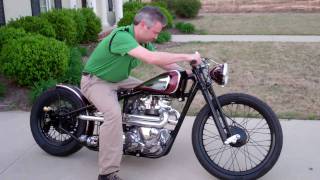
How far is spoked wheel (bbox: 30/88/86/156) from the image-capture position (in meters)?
4.46

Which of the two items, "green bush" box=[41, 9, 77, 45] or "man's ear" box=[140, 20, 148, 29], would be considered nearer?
"man's ear" box=[140, 20, 148, 29]

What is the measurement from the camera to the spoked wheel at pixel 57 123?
446 cm

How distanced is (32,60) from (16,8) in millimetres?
3512

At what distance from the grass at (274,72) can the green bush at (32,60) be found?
5.95 ft

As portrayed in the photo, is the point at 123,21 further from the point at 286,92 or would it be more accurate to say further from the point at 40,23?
the point at 286,92

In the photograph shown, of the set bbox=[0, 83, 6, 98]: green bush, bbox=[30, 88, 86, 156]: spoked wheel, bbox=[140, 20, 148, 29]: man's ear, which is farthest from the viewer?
bbox=[0, 83, 6, 98]: green bush

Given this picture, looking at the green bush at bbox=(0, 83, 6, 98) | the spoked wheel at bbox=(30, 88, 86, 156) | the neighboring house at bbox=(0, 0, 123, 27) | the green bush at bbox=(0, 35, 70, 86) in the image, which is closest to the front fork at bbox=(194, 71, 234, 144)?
the spoked wheel at bbox=(30, 88, 86, 156)

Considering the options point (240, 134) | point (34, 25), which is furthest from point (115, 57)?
point (34, 25)

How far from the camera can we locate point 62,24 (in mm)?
9352

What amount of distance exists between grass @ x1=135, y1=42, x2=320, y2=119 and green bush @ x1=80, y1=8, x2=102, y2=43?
1.80m

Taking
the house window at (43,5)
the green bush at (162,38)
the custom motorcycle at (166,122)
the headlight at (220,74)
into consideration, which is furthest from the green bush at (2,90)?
the green bush at (162,38)

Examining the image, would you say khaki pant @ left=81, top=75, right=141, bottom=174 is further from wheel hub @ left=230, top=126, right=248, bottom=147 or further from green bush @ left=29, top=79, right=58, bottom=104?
green bush @ left=29, top=79, right=58, bottom=104

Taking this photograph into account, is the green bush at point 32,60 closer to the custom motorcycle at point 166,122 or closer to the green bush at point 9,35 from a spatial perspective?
the green bush at point 9,35

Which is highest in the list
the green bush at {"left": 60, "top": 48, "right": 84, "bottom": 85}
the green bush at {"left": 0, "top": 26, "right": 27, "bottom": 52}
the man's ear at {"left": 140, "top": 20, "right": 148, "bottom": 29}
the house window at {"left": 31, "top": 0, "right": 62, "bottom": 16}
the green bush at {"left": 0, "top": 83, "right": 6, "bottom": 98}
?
the man's ear at {"left": 140, "top": 20, "right": 148, "bottom": 29}
